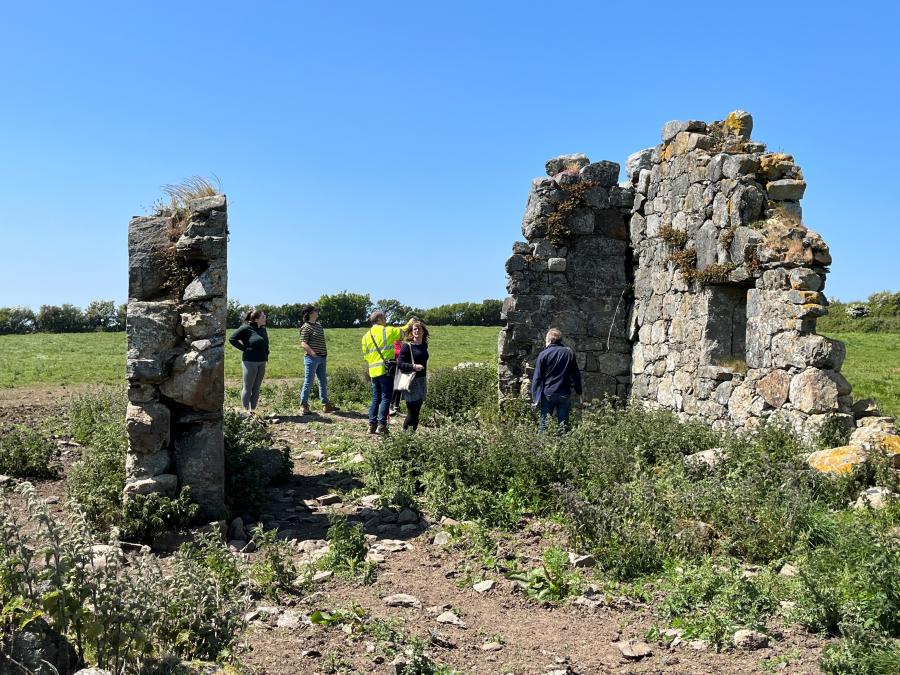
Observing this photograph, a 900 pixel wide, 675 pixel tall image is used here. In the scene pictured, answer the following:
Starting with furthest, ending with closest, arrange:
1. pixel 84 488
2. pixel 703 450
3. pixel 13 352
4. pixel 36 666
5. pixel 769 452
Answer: pixel 13 352 < pixel 703 450 < pixel 769 452 < pixel 84 488 < pixel 36 666

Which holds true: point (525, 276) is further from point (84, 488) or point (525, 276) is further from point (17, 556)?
point (17, 556)

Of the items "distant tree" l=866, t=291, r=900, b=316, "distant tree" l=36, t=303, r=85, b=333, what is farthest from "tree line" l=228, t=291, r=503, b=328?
"distant tree" l=866, t=291, r=900, b=316

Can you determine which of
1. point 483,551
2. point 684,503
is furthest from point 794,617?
point 483,551

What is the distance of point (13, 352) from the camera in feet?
86.5

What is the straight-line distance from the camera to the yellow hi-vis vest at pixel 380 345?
37.5 ft

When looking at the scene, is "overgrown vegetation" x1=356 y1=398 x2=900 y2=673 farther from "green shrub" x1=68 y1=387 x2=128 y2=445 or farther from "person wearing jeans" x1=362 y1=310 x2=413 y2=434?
"green shrub" x1=68 y1=387 x2=128 y2=445

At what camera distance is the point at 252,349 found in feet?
40.8

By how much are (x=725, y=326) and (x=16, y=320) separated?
38.4 meters

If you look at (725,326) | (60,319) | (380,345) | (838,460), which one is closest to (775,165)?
(725,326)

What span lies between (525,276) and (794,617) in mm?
8880

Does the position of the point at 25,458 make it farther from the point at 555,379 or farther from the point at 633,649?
the point at 633,649

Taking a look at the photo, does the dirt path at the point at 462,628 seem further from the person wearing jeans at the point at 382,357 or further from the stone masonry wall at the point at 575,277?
the stone masonry wall at the point at 575,277

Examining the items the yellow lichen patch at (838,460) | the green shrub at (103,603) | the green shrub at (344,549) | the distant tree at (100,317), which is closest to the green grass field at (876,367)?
the yellow lichen patch at (838,460)

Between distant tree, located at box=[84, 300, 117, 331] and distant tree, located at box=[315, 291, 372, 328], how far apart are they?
35.7 ft
